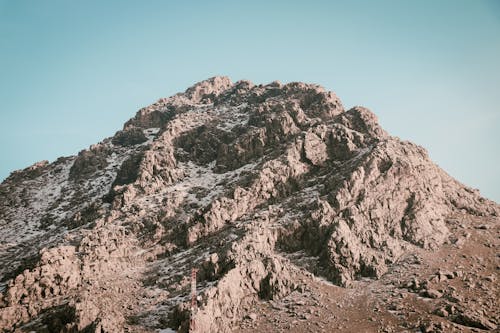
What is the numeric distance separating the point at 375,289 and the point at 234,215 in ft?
75.6

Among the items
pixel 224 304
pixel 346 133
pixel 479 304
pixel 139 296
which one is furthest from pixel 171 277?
pixel 346 133

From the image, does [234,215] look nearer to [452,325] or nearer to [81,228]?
[81,228]

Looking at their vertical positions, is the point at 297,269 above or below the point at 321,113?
below

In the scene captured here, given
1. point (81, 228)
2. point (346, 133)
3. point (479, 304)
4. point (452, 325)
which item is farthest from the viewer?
point (346, 133)

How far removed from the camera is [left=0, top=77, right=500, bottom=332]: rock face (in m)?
40.4

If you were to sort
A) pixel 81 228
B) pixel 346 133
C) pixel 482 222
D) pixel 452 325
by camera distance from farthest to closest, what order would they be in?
pixel 346 133, pixel 81 228, pixel 482 222, pixel 452 325

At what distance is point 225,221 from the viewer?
5350cm

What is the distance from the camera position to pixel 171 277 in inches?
1764

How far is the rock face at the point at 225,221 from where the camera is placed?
40.4 meters

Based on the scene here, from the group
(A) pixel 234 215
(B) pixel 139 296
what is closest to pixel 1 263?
(B) pixel 139 296

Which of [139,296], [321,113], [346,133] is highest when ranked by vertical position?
[321,113]

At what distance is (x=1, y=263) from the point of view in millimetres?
54625

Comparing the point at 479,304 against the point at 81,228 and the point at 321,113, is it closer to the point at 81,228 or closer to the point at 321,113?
the point at 321,113

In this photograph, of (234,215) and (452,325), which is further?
(234,215)
